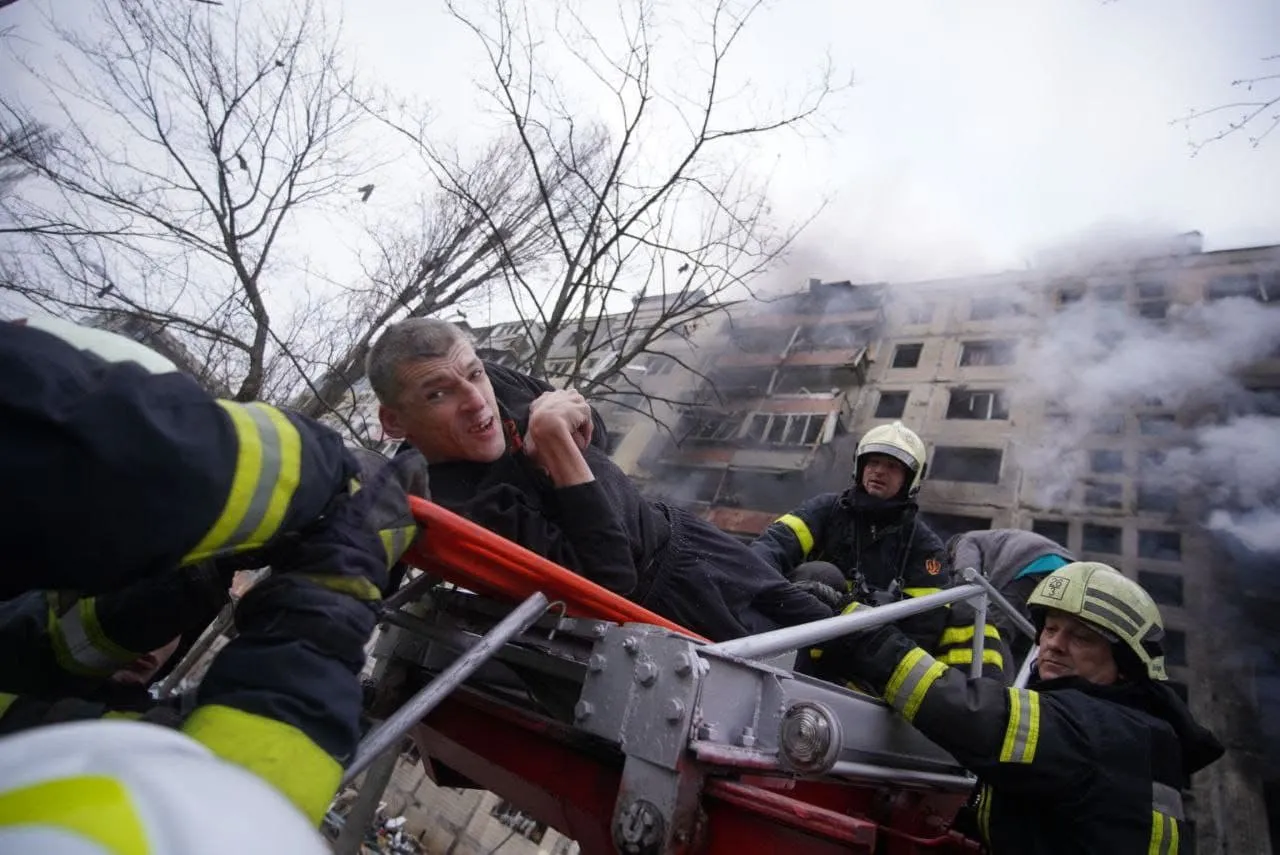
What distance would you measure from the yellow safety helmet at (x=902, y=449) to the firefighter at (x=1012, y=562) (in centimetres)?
107

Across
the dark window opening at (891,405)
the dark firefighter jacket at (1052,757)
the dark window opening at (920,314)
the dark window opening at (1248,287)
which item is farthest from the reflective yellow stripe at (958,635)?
the dark window opening at (920,314)

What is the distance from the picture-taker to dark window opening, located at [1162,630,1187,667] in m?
14.5

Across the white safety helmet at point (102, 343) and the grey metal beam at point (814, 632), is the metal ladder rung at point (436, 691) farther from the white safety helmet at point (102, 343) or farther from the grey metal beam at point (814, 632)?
the white safety helmet at point (102, 343)

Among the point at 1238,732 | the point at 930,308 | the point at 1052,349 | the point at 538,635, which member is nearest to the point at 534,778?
the point at 538,635

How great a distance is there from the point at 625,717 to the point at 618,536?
68 cm

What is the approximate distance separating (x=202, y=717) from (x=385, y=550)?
381 millimetres

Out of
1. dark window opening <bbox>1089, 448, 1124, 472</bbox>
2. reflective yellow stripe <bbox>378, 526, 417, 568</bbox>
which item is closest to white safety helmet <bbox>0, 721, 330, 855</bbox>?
reflective yellow stripe <bbox>378, 526, 417, 568</bbox>

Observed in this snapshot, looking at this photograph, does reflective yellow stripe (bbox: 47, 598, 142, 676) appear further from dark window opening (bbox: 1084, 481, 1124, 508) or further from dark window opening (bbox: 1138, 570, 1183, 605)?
dark window opening (bbox: 1084, 481, 1124, 508)

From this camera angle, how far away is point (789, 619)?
246cm

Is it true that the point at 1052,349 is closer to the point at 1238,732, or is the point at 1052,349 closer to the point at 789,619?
the point at 1238,732

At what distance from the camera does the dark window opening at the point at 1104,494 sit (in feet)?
55.5

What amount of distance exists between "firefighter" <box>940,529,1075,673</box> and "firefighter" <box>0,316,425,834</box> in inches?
177

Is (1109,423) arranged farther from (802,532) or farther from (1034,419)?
(802,532)

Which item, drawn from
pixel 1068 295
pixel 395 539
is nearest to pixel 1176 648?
pixel 1068 295
